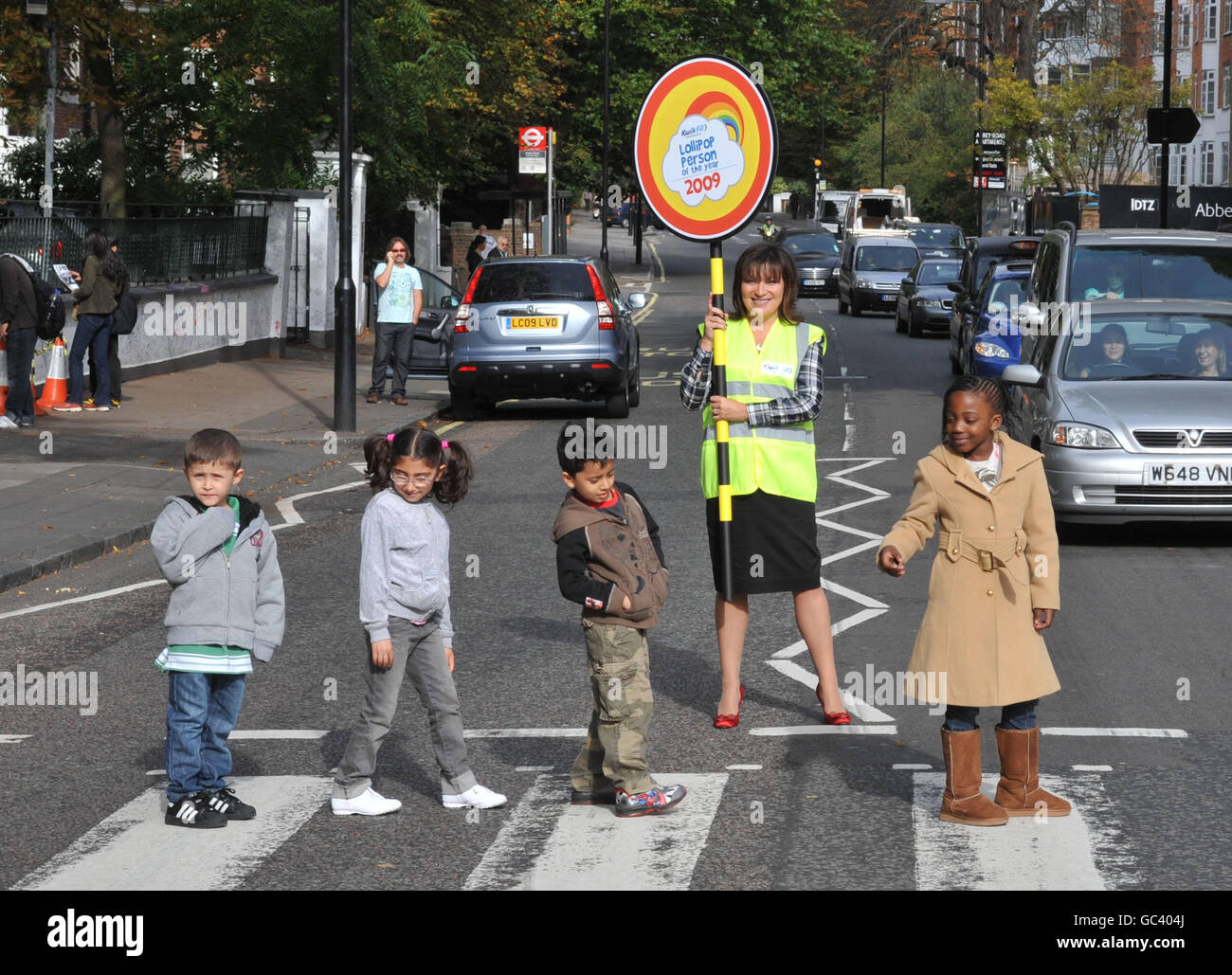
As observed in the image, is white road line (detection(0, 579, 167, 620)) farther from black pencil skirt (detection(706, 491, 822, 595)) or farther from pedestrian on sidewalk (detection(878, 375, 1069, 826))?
pedestrian on sidewalk (detection(878, 375, 1069, 826))

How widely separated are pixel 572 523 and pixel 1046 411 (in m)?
6.64

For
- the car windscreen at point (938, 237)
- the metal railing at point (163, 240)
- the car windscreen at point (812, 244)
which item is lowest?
the metal railing at point (163, 240)

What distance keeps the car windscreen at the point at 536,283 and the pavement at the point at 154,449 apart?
5.34 ft

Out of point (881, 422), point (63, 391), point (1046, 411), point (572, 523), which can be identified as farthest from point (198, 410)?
point (572, 523)

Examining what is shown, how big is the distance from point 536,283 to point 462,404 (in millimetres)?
1567

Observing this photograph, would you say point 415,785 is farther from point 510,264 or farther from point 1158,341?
point 510,264

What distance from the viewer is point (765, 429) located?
719 centimetres

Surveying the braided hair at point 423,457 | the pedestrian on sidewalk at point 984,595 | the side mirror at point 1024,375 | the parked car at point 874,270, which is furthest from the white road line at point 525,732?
the parked car at point 874,270

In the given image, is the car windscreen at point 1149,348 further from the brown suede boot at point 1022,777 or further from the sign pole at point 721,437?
the brown suede boot at point 1022,777

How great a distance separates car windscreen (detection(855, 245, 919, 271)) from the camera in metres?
41.4

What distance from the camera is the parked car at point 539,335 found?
64.2 ft

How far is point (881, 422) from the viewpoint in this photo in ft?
64.5

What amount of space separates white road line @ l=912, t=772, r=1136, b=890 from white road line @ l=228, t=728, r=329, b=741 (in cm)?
250

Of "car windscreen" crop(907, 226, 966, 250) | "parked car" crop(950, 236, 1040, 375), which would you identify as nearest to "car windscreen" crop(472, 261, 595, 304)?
"parked car" crop(950, 236, 1040, 375)
